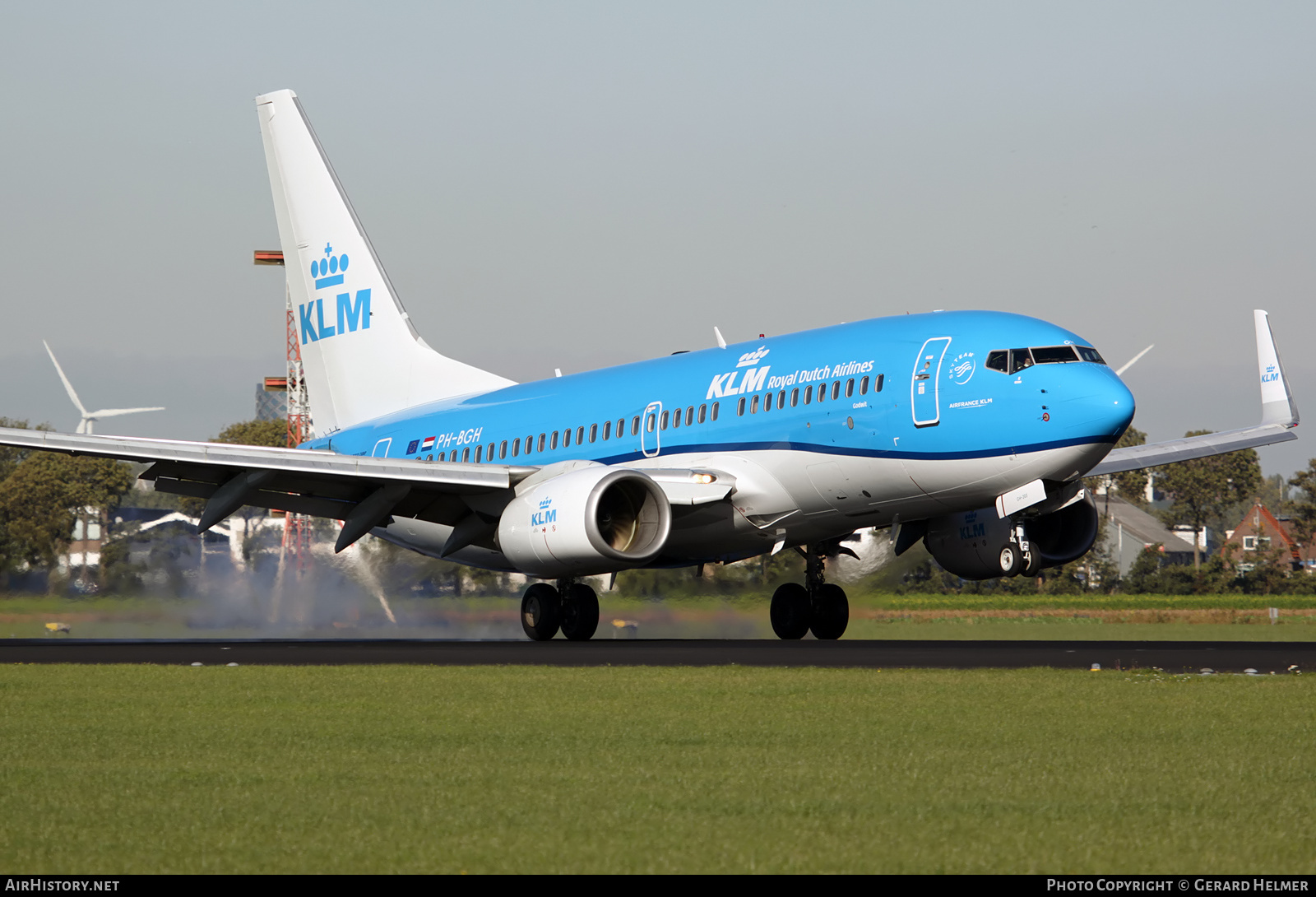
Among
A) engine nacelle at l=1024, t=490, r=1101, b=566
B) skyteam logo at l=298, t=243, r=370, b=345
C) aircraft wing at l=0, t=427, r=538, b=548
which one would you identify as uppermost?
skyteam logo at l=298, t=243, r=370, b=345

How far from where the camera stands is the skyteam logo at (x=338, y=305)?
114ft

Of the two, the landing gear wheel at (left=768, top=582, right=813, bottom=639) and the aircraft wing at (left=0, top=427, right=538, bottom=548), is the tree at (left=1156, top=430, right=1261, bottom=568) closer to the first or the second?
the landing gear wheel at (left=768, top=582, right=813, bottom=639)

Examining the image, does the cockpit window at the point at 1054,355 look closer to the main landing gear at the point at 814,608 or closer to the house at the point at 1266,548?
the main landing gear at the point at 814,608

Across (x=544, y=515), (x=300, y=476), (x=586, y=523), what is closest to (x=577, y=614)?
(x=544, y=515)

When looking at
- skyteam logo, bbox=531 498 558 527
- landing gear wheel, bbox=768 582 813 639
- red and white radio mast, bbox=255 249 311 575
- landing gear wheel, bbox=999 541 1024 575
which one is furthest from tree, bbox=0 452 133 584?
landing gear wheel, bbox=999 541 1024 575

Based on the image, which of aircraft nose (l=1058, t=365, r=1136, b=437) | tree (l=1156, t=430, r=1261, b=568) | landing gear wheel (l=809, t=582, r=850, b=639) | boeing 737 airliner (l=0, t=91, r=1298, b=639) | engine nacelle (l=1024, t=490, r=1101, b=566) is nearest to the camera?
aircraft nose (l=1058, t=365, r=1136, b=437)

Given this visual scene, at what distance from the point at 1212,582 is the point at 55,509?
154 ft

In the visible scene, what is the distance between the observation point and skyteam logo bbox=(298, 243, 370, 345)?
3469 centimetres

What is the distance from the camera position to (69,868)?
6.61 m

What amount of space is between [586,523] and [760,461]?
3.29m

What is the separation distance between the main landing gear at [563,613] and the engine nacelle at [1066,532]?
25.0 ft

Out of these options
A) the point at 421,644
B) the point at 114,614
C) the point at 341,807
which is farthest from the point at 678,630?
the point at 341,807

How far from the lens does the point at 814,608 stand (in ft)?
91.9

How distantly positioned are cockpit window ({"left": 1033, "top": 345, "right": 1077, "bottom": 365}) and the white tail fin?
14.4 m
